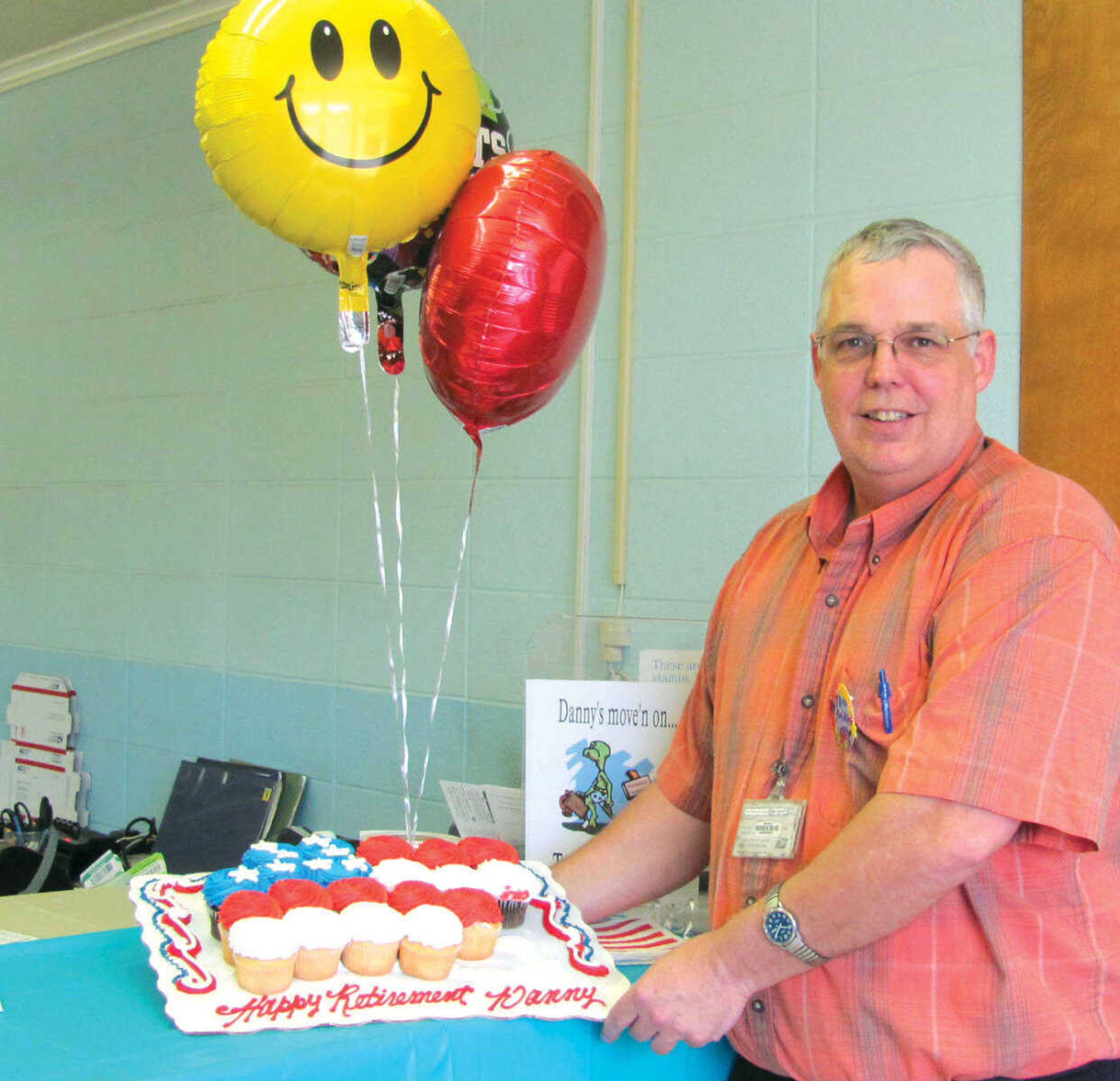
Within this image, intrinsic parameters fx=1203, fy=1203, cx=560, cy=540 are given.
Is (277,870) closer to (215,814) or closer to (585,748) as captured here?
(585,748)

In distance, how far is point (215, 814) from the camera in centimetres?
303

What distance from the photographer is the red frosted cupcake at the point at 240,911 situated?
1.12m

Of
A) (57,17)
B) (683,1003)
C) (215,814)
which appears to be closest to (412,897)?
(683,1003)

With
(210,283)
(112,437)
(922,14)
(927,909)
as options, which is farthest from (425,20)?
(112,437)

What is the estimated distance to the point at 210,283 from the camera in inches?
129

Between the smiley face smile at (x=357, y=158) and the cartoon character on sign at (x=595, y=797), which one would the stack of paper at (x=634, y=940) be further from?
the smiley face smile at (x=357, y=158)

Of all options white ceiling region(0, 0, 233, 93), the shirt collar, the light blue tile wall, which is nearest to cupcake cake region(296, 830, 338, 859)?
the shirt collar

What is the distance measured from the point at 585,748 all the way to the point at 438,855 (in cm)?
35

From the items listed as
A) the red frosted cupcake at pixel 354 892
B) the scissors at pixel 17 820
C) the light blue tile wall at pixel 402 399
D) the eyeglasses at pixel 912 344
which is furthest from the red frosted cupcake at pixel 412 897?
the scissors at pixel 17 820

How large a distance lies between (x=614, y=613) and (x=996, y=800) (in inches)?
56.5

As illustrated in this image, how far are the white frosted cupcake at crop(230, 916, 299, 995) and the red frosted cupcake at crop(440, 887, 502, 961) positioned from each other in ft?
0.59

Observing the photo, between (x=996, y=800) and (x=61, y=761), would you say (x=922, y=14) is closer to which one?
(x=996, y=800)

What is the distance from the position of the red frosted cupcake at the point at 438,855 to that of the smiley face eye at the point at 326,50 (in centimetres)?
92

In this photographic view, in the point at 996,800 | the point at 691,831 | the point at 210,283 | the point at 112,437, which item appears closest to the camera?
the point at 996,800
